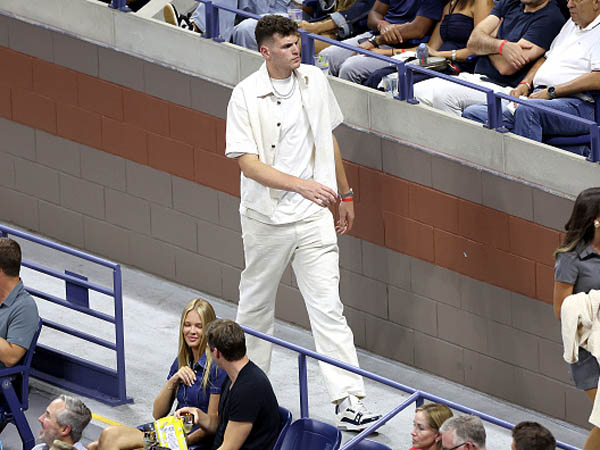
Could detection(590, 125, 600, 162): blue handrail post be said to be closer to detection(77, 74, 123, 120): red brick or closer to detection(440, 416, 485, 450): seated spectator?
detection(440, 416, 485, 450): seated spectator

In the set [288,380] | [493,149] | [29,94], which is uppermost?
[493,149]

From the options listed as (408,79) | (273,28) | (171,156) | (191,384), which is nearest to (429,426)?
(191,384)

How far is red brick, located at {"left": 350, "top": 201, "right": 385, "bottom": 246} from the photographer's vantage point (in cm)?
1015

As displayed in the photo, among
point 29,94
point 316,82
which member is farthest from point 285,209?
point 29,94

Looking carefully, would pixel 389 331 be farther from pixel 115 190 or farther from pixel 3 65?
pixel 3 65

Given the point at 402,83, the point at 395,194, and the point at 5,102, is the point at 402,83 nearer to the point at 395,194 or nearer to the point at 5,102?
the point at 395,194

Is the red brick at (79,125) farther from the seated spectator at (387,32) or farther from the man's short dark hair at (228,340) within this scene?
the man's short dark hair at (228,340)

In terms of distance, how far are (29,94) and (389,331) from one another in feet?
12.8

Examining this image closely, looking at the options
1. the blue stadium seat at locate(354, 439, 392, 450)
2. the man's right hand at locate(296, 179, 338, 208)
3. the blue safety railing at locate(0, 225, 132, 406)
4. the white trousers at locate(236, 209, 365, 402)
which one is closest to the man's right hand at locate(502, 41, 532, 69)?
the white trousers at locate(236, 209, 365, 402)

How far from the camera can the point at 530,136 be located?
30.5 feet

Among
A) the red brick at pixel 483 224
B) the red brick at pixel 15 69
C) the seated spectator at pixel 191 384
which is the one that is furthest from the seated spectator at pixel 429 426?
the red brick at pixel 15 69

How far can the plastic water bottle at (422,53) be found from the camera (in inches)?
395

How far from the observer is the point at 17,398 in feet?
29.3

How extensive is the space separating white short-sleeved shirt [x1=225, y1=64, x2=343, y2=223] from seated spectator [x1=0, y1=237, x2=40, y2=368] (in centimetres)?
151
